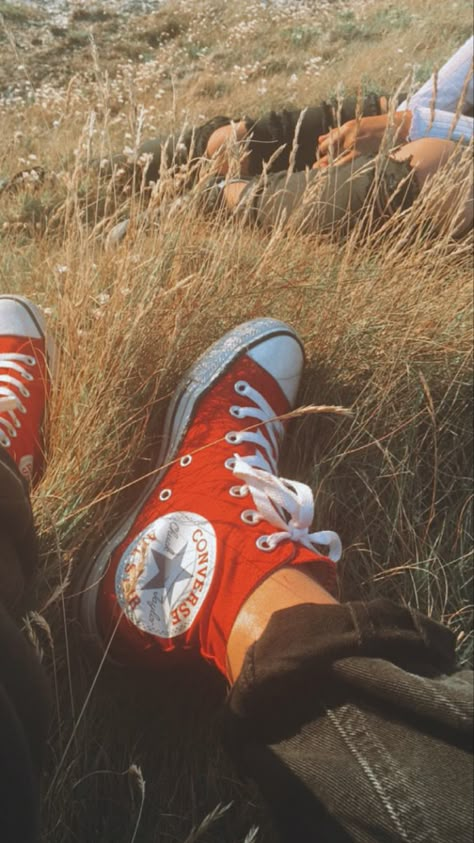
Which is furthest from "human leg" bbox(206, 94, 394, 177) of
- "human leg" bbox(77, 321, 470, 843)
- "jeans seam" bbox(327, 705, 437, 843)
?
"jeans seam" bbox(327, 705, 437, 843)

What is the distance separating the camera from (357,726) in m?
0.81

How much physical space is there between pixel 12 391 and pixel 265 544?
676 mm

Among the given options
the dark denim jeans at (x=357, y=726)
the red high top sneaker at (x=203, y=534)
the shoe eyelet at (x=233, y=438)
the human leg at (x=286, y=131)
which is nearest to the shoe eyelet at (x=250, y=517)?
the red high top sneaker at (x=203, y=534)

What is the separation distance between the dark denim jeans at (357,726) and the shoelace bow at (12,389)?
0.74 m

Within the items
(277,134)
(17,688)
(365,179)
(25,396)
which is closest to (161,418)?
(25,396)

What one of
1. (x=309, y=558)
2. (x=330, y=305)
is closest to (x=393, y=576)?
(x=309, y=558)

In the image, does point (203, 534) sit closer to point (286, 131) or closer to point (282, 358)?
point (282, 358)

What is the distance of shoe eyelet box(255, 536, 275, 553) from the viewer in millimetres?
1219

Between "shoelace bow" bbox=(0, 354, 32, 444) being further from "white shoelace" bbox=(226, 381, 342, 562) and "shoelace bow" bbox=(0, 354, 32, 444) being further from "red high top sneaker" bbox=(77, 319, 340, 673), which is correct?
"white shoelace" bbox=(226, 381, 342, 562)

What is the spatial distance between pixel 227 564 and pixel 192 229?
40.4 inches

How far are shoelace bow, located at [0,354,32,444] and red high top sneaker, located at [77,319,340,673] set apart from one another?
314 millimetres

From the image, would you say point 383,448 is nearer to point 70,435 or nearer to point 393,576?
point 393,576

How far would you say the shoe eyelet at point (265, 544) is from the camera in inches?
48.0

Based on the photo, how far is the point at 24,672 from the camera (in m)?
0.75
